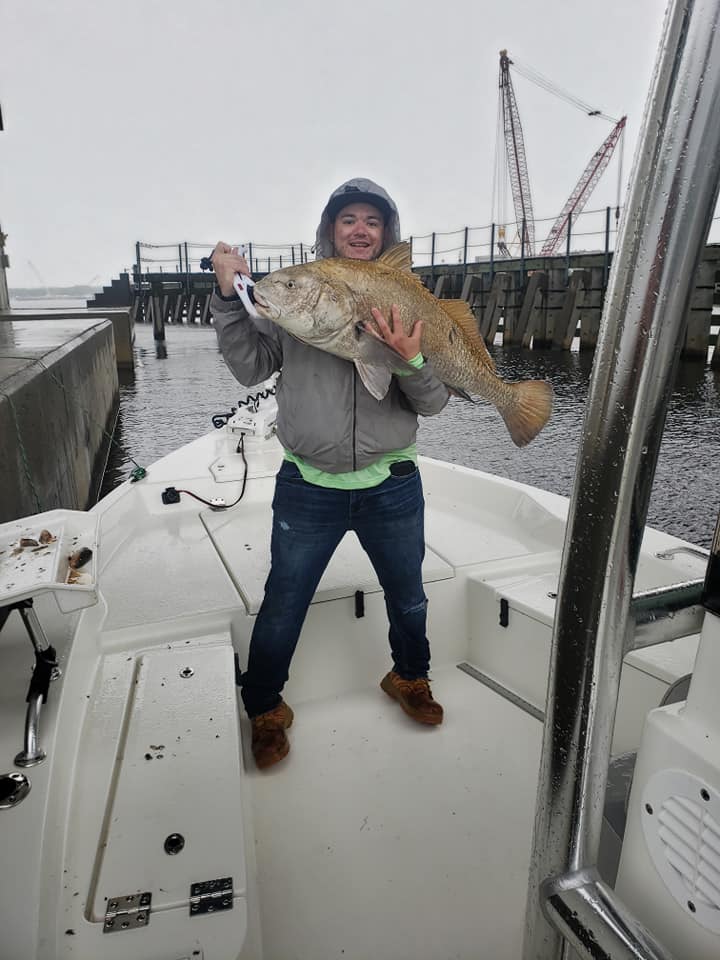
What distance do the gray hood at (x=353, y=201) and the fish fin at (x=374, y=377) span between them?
468 mm

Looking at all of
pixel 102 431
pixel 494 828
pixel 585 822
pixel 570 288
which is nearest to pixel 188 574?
pixel 494 828

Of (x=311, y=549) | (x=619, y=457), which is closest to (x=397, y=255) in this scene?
(x=311, y=549)

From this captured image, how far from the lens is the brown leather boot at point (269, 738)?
239cm

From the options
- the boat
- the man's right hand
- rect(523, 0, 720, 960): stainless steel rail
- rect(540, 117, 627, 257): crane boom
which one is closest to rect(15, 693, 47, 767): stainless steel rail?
the boat

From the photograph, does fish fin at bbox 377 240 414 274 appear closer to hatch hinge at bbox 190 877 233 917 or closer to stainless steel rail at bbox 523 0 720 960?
stainless steel rail at bbox 523 0 720 960

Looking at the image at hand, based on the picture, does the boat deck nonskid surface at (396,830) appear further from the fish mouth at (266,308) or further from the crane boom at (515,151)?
the crane boom at (515,151)

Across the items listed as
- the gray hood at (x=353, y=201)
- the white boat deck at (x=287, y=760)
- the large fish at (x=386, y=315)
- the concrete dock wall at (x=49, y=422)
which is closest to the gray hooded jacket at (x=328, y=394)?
the gray hood at (x=353, y=201)

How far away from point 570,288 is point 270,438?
2227 centimetres

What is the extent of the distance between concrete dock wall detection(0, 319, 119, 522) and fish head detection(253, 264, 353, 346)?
201cm

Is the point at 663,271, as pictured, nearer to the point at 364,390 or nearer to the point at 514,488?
the point at 364,390

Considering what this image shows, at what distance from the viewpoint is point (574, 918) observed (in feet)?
2.53

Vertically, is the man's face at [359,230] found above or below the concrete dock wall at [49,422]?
above

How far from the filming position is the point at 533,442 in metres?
9.24

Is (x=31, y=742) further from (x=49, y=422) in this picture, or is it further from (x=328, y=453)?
(x=49, y=422)
